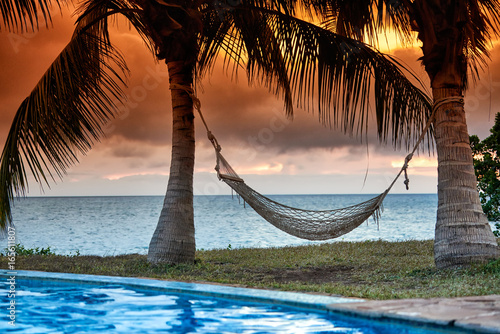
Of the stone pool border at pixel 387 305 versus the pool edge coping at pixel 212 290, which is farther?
the pool edge coping at pixel 212 290

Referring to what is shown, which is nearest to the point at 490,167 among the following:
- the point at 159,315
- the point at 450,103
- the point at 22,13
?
the point at 450,103

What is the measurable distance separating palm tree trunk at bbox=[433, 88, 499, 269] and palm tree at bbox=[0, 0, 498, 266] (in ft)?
0.06

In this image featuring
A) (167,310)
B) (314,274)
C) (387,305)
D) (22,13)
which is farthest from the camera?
(314,274)

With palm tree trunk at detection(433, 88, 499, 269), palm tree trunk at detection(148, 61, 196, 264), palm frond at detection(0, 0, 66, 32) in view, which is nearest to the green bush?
palm tree trunk at detection(433, 88, 499, 269)

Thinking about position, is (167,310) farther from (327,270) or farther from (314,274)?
(327,270)

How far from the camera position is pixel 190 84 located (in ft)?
19.0

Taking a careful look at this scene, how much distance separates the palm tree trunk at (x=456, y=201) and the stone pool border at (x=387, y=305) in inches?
53.1

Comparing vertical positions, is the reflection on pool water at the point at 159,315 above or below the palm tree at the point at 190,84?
below

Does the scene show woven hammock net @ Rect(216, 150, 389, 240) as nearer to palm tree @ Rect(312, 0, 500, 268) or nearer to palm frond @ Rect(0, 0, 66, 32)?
palm tree @ Rect(312, 0, 500, 268)

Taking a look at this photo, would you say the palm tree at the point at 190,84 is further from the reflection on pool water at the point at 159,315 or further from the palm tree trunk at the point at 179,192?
the reflection on pool water at the point at 159,315

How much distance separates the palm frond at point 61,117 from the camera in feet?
16.4

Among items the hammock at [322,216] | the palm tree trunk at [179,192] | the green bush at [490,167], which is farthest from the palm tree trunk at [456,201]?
the palm tree trunk at [179,192]

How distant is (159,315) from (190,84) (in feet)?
9.64

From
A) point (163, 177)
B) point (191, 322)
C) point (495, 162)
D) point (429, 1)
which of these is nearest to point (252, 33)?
point (429, 1)
